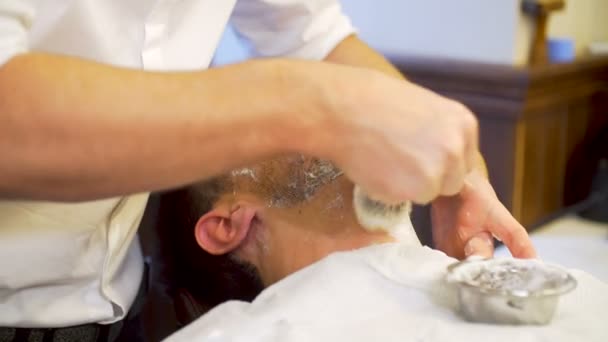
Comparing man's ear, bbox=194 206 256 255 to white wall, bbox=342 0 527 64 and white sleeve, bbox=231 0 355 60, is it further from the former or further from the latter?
white wall, bbox=342 0 527 64

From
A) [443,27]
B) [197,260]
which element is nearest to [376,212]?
[197,260]

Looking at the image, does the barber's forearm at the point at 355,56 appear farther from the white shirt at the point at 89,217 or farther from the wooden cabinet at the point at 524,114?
the wooden cabinet at the point at 524,114

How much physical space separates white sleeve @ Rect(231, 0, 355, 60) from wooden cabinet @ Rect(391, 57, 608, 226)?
0.63m

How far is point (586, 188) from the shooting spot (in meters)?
1.88

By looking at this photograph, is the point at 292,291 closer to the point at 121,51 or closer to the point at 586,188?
the point at 121,51

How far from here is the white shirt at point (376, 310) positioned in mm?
660

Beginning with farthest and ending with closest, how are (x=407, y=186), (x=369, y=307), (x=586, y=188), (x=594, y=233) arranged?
(x=586, y=188), (x=594, y=233), (x=369, y=307), (x=407, y=186)

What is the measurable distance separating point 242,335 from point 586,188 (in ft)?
4.66

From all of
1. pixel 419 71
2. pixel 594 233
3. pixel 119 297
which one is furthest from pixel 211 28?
pixel 594 233

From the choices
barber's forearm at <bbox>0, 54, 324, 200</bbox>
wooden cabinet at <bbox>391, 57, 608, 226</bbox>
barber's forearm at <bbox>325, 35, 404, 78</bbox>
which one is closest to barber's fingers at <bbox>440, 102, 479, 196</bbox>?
barber's forearm at <bbox>0, 54, 324, 200</bbox>

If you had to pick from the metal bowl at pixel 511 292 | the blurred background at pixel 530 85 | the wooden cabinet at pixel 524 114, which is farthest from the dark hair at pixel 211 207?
the wooden cabinet at pixel 524 114

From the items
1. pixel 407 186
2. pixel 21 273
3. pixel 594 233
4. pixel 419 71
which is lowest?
pixel 594 233

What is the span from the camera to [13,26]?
609mm

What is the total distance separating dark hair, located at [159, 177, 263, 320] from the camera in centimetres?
95
